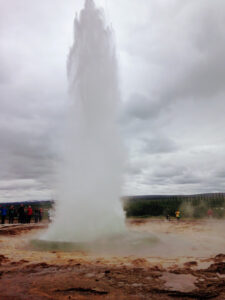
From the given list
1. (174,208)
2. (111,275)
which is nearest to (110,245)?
Result: (111,275)

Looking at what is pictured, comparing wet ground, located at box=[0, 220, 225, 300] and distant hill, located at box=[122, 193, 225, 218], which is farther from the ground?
wet ground, located at box=[0, 220, 225, 300]

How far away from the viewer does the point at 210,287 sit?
411cm

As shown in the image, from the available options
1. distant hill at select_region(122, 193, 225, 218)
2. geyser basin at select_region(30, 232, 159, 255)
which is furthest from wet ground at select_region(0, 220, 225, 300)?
distant hill at select_region(122, 193, 225, 218)

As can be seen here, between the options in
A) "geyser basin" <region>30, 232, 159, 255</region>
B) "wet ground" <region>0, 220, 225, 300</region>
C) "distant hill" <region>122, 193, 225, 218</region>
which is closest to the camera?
"wet ground" <region>0, 220, 225, 300</region>

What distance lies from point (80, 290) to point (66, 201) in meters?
6.59

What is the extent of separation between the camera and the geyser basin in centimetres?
769

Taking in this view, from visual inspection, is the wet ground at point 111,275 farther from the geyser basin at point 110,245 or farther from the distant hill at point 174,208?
the distant hill at point 174,208

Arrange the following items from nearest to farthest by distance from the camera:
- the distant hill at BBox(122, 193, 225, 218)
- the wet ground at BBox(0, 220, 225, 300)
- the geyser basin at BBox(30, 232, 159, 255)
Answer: the wet ground at BBox(0, 220, 225, 300) → the geyser basin at BBox(30, 232, 159, 255) → the distant hill at BBox(122, 193, 225, 218)

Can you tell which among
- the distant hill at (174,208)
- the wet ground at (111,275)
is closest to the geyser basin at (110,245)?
the wet ground at (111,275)

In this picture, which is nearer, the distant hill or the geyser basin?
the geyser basin

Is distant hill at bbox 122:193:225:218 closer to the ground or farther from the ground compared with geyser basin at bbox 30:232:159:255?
closer to the ground

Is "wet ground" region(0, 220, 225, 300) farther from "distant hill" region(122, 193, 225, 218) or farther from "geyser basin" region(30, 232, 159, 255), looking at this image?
"distant hill" region(122, 193, 225, 218)

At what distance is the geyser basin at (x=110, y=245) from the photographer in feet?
25.2

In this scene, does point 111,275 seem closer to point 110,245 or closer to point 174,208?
point 110,245
